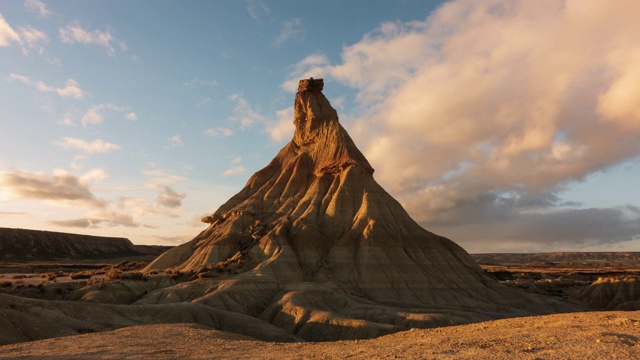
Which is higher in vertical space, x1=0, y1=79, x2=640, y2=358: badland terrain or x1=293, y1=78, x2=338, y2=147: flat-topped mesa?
x1=293, y1=78, x2=338, y2=147: flat-topped mesa

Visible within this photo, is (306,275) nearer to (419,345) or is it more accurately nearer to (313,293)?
(313,293)

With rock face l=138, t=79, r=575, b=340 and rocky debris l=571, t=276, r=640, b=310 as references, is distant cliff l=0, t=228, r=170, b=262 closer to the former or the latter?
rock face l=138, t=79, r=575, b=340

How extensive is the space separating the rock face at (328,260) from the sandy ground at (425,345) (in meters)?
19.5

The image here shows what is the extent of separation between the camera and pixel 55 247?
151m

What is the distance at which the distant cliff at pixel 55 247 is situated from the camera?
14038 centimetres

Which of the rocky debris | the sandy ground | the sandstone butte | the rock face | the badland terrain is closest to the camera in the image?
the sandy ground

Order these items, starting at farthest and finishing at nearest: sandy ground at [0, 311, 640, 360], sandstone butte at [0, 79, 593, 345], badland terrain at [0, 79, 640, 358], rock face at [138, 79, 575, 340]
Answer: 1. rock face at [138, 79, 575, 340]
2. sandstone butte at [0, 79, 593, 345]
3. badland terrain at [0, 79, 640, 358]
4. sandy ground at [0, 311, 640, 360]

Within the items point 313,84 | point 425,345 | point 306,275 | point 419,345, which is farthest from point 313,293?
point 313,84

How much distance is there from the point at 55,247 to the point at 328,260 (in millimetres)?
122717

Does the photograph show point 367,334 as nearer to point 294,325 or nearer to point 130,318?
point 294,325

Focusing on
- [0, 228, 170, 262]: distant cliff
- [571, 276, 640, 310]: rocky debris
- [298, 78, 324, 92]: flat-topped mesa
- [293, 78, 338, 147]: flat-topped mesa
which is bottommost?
[571, 276, 640, 310]: rocky debris

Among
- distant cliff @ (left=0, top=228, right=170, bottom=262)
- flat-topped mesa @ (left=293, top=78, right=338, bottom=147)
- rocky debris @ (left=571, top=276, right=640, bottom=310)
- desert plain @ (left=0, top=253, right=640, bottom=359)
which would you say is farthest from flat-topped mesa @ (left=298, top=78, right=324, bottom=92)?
distant cliff @ (left=0, top=228, right=170, bottom=262)

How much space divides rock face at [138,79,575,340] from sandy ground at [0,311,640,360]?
1949cm

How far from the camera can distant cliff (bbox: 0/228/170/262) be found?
14038 centimetres
